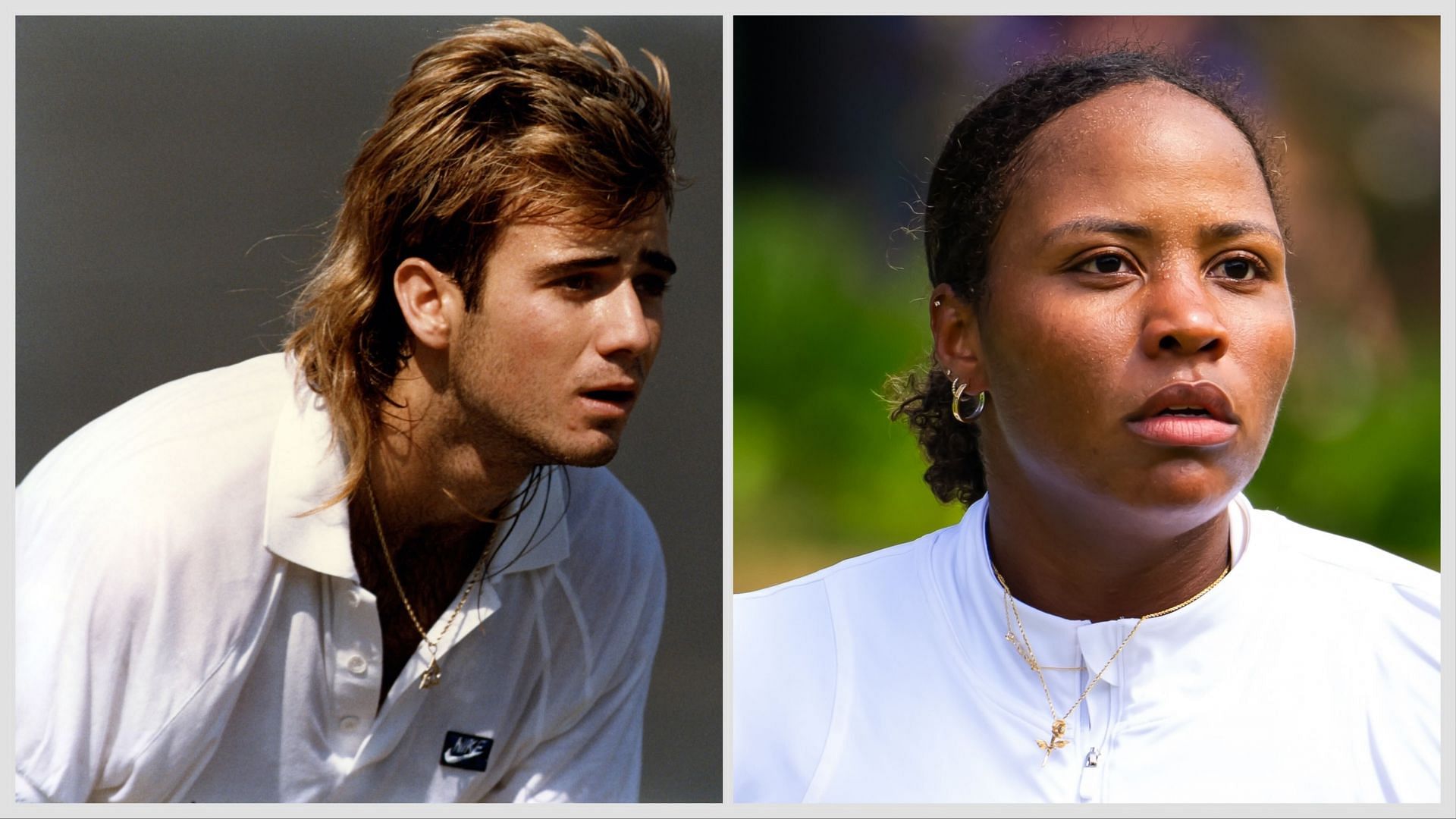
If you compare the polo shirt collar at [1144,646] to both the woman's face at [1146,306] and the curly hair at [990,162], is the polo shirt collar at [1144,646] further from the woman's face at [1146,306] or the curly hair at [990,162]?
the curly hair at [990,162]

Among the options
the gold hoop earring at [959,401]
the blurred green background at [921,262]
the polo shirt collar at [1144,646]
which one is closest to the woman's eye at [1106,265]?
the gold hoop earring at [959,401]

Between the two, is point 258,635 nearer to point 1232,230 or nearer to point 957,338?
point 957,338

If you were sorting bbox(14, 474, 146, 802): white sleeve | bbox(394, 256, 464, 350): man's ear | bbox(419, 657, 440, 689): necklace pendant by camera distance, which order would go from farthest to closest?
bbox(419, 657, 440, 689): necklace pendant → bbox(394, 256, 464, 350): man's ear → bbox(14, 474, 146, 802): white sleeve

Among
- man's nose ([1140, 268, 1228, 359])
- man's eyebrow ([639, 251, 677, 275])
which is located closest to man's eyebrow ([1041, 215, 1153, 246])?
man's nose ([1140, 268, 1228, 359])

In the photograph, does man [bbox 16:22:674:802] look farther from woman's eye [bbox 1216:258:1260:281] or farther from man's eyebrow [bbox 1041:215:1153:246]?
woman's eye [bbox 1216:258:1260:281]

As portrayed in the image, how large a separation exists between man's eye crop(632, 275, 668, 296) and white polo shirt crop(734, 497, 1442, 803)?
826 millimetres

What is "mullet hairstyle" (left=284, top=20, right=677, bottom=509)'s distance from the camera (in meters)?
3.28

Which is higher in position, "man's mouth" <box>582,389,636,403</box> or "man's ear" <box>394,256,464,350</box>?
"man's ear" <box>394,256,464,350</box>

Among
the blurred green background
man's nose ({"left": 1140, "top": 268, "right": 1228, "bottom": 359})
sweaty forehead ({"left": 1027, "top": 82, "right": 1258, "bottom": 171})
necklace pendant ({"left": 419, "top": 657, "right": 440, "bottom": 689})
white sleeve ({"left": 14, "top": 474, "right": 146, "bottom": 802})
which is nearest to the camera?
man's nose ({"left": 1140, "top": 268, "right": 1228, "bottom": 359})

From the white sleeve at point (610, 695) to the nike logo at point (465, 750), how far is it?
10 centimetres

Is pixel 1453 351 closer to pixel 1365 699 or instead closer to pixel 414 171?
pixel 1365 699

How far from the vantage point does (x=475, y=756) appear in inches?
139

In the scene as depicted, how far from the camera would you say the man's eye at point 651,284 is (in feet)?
11.1

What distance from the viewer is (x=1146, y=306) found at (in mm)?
3025
